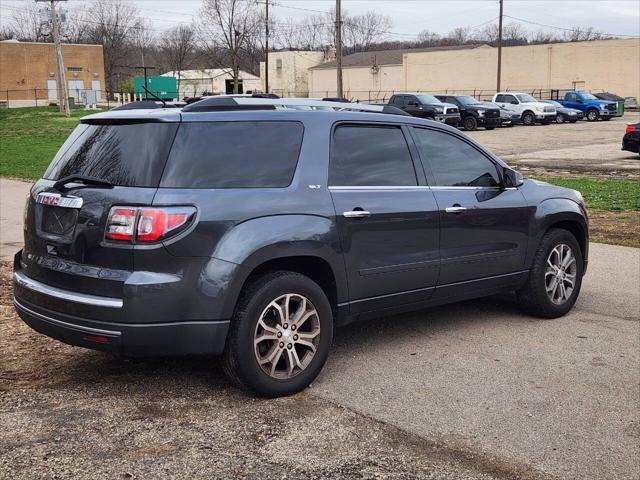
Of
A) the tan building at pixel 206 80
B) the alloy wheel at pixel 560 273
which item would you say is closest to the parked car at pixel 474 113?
the alloy wheel at pixel 560 273

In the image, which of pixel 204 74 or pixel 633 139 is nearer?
pixel 633 139

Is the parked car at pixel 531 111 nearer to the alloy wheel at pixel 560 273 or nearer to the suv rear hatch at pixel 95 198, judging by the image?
the alloy wheel at pixel 560 273

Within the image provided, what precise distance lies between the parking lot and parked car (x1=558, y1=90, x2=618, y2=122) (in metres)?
43.0

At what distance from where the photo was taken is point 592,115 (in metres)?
46.9

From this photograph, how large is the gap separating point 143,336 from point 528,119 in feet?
138

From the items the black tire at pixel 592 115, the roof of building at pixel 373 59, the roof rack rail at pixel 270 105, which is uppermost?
the roof of building at pixel 373 59

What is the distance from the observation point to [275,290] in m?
4.60

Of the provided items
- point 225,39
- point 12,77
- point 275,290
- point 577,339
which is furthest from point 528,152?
point 12,77

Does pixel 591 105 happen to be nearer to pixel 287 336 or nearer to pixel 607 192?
pixel 607 192

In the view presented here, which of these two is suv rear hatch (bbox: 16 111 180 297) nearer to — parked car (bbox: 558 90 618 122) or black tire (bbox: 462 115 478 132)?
black tire (bbox: 462 115 478 132)

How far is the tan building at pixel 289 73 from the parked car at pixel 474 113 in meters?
50.4

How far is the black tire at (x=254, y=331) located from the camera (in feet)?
14.7

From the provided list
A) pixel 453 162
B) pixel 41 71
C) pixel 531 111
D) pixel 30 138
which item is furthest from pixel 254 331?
pixel 41 71

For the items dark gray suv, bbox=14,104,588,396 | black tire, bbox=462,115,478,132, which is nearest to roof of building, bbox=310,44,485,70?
black tire, bbox=462,115,478,132
